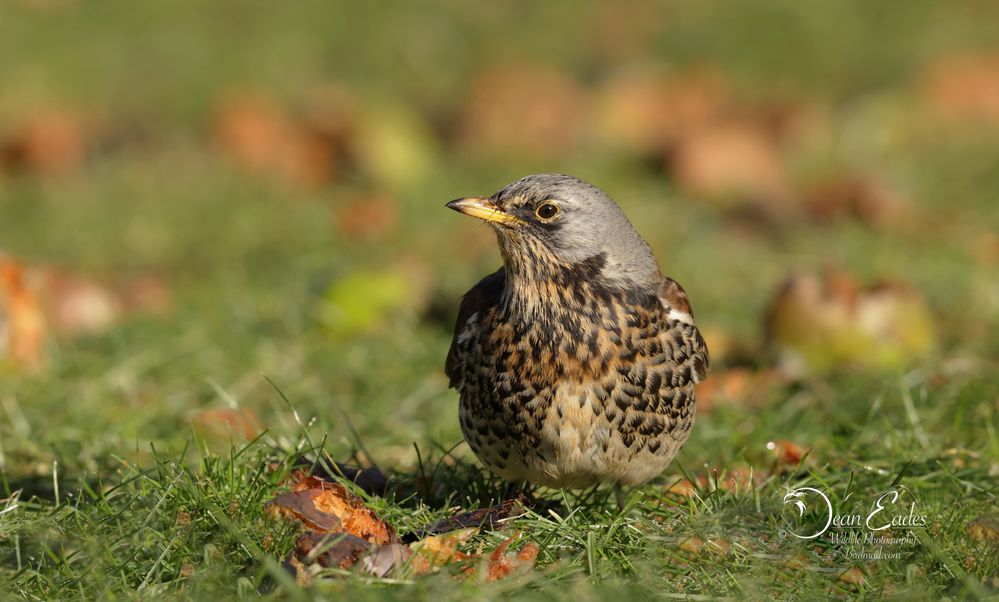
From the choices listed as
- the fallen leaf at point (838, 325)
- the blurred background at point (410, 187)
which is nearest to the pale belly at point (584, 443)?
the blurred background at point (410, 187)

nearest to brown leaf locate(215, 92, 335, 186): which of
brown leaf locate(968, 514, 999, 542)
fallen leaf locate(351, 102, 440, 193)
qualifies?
fallen leaf locate(351, 102, 440, 193)

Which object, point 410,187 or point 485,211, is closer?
point 485,211

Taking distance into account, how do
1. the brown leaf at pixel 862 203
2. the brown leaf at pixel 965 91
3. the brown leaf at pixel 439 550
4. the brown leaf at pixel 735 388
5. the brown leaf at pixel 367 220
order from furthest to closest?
the brown leaf at pixel 965 91 → the brown leaf at pixel 862 203 → the brown leaf at pixel 367 220 → the brown leaf at pixel 735 388 → the brown leaf at pixel 439 550

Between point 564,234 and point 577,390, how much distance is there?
0.68 metres

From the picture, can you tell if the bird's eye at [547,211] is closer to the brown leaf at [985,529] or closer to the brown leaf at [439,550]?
the brown leaf at [439,550]

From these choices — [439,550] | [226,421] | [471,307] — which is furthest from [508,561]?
[226,421]

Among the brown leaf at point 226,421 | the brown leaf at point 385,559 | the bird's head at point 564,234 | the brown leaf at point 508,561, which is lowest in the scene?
the brown leaf at point 226,421

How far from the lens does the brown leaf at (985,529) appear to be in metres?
4.54

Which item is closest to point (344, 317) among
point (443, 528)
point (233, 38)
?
point (443, 528)

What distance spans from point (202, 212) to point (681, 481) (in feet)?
20.1

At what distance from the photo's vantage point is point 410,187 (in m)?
10.7

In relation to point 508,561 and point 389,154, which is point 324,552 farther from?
point 389,154

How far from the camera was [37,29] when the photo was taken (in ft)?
46.1

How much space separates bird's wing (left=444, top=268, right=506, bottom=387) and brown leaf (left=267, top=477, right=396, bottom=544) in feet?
2.67
